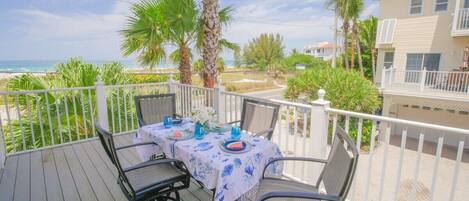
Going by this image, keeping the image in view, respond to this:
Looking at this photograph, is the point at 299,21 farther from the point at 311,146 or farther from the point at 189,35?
the point at 311,146

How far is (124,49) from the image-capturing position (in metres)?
5.34

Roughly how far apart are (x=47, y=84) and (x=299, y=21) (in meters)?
24.8

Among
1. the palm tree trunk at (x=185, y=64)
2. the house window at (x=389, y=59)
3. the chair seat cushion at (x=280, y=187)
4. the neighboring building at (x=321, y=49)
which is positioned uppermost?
the neighboring building at (x=321, y=49)

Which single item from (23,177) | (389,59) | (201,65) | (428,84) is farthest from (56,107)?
(389,59)

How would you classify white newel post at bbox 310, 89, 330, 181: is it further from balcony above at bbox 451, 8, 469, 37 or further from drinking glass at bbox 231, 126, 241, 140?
balcony above at bbox 451, 8, 469, 37

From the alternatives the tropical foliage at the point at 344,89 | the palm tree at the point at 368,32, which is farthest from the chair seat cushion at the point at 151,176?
the palm tree at the point at 368,32

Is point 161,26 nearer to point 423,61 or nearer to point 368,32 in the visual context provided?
point 423,61

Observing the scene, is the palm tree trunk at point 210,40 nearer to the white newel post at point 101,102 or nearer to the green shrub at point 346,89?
the white newel post at point 101,102

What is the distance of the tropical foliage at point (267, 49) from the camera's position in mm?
28797

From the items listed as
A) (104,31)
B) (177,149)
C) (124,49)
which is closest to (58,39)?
(104,31)

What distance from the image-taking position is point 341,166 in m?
1.55

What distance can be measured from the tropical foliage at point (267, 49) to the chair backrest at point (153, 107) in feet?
84.2

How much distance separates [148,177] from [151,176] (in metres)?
0.03

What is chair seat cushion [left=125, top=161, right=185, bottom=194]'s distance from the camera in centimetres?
194
